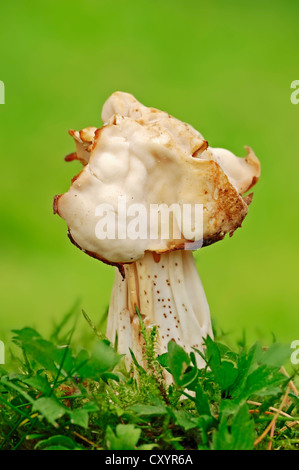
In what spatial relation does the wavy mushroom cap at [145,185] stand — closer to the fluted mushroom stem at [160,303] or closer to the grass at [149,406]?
the fluted mushroom stem at [160,303]

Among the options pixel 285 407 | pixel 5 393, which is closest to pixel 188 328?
pixel 285 407

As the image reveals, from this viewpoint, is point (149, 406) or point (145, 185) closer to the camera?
point (149, 406)

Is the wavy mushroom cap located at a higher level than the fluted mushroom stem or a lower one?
higher

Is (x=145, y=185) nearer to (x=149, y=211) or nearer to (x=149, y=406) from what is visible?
(x=149, y=211)

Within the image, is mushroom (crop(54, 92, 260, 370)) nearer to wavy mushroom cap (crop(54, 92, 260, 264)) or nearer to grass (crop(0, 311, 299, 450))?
wavy mushroom cap (crop(54, 92, 260, 264))

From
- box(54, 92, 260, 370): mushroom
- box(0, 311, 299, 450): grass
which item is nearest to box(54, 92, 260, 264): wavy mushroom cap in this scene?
box(54, 92, 260, 370): mushroom

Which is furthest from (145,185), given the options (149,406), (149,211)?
(149,406)

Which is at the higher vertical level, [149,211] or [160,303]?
[149,211]
